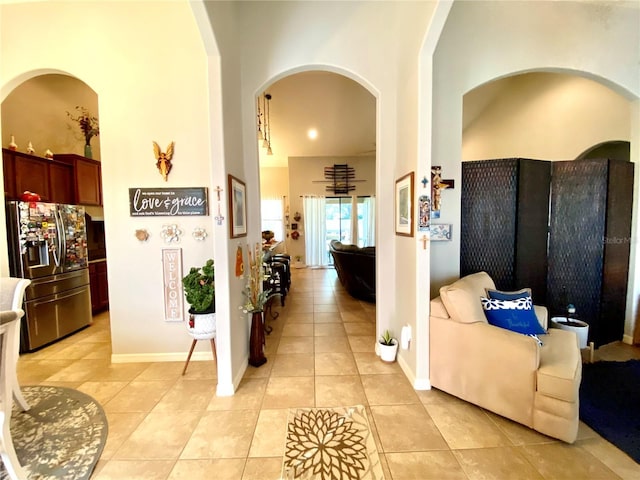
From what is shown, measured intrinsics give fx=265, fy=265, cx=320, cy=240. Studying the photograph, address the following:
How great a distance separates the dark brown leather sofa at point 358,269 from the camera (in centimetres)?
445

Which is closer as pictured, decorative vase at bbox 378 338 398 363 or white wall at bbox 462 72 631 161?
decorative vase at bbox 378 338 398 363

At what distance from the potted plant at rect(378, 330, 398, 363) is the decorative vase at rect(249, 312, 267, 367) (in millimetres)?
1211

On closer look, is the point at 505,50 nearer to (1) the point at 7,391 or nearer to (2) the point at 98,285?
(1) the point at 7,391

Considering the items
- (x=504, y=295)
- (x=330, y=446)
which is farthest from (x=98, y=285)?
(x=504, y=295)

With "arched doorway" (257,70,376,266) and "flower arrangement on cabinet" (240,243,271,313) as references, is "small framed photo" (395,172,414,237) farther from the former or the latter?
"arched doorway" (257,70,376,266)

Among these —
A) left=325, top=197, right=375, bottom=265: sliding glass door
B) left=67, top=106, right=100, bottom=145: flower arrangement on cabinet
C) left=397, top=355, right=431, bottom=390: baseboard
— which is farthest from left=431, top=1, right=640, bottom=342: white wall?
left=325, top=197, right=375, bottom=265: sliding glass door

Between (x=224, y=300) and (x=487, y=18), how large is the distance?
3.79m

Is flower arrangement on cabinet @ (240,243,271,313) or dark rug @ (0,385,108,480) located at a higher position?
flower arrangement on cabinet @ (240,243,271,313)

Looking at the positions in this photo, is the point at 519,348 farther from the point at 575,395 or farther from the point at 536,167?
the point at 536,167

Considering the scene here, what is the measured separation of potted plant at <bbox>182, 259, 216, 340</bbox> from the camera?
7.68 ft

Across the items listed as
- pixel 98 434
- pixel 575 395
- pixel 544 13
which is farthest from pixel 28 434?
pixel 544 13

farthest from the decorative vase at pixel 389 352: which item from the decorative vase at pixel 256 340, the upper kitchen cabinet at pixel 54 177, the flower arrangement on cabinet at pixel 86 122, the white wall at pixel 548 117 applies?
the flower arrangement on cabinet at pixel 86 122

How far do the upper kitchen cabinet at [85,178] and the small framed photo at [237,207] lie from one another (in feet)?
9.95

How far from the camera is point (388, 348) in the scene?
8.63ft
